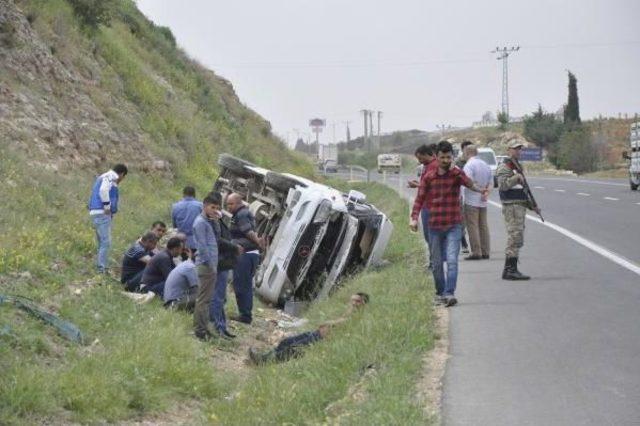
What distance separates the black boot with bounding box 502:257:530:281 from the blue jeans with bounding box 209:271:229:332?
11.5 feet

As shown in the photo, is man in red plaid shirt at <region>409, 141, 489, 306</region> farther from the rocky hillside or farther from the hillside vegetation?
the rocky hillside

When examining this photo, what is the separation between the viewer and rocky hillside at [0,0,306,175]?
20109mm

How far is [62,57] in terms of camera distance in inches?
941

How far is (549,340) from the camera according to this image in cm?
927

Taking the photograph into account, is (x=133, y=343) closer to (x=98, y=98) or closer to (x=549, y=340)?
(x=549, y=340)

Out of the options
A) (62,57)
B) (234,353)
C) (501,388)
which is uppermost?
(62,57)

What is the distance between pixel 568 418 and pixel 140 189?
16.3 meters

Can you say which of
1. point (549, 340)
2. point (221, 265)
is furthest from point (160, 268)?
point (549, 340)

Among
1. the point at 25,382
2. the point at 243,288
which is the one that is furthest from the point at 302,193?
the point at 25,382

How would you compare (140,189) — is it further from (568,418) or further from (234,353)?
(568,418)

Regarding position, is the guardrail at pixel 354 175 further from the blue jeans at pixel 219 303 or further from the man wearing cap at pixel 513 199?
the blue jeans at pixel 219 303

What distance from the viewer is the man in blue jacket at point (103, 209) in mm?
14523

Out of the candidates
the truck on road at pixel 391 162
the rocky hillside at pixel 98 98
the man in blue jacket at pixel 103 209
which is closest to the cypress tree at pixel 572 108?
the truck on road at pixel 391 162

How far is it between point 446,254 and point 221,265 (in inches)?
106
